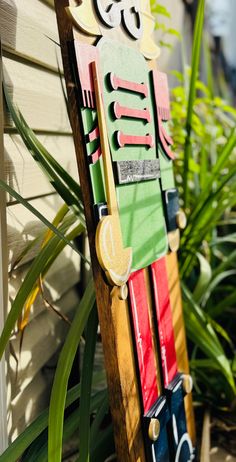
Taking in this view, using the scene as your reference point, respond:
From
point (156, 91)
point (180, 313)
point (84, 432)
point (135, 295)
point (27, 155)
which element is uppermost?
point (156, 91)

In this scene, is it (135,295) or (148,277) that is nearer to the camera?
(135,295)

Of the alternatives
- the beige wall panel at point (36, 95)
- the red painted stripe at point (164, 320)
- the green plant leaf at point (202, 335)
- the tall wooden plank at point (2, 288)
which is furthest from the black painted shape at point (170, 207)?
the tall wooden plank at point (2, 288)

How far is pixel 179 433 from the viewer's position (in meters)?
1.56

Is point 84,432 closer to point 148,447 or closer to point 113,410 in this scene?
point 113,410

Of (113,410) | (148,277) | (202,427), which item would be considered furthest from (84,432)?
(202,427)

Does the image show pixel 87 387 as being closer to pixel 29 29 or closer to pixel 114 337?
pixel 114 337

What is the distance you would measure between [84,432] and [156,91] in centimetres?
91

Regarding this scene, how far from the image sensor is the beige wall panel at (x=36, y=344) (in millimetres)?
1489

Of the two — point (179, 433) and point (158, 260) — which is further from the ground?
point (158, 260)

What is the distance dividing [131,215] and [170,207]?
32 cm

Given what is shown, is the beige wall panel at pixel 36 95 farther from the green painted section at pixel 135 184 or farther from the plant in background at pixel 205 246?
the plant in background at pixel 205 246

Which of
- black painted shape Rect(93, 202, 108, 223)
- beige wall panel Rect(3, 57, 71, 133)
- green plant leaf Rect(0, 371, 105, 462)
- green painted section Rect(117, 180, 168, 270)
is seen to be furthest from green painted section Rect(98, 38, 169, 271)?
green plant leaf Rect(0, 371, 105, 462)

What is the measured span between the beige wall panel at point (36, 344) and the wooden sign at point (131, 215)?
0.34 meters

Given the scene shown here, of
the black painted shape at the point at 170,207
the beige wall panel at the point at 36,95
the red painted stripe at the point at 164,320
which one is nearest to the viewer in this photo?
the beige wall panel at the point at 36,95
